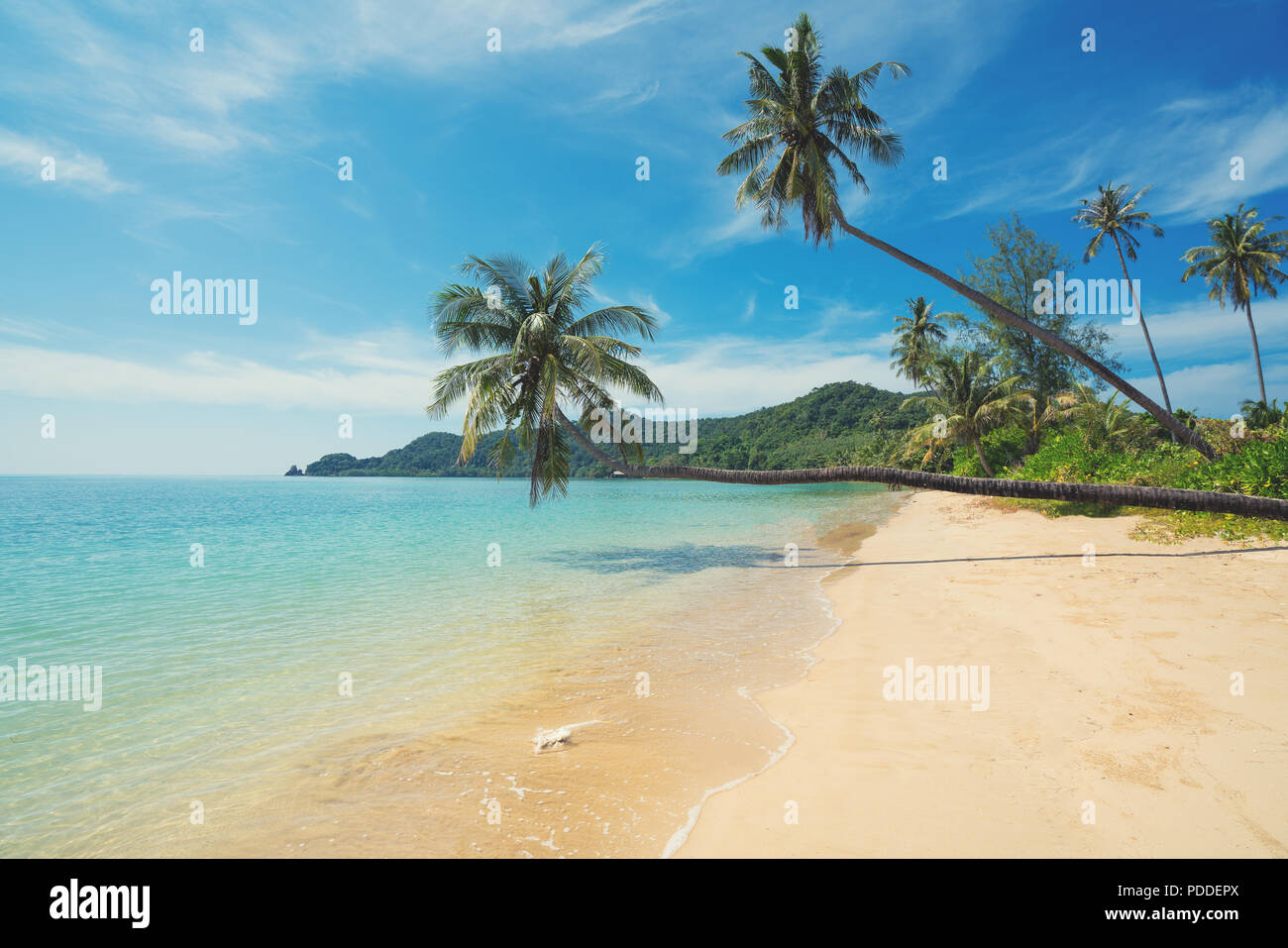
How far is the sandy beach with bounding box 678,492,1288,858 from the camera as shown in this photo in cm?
319

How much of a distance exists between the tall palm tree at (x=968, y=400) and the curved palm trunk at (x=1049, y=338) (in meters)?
12.7

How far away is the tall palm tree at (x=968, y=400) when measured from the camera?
27.4 meters

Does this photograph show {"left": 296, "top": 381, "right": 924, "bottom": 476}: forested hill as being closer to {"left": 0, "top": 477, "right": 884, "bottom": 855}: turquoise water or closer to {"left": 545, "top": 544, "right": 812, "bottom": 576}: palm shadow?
{"left": 545, "top": 544, "right": 812, "bottom": 576}: palm shadow

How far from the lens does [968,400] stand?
28188mm

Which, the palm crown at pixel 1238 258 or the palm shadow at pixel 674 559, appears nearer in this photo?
the palm shadow at pixel 674 559

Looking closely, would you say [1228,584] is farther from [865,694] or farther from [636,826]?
[636,826]

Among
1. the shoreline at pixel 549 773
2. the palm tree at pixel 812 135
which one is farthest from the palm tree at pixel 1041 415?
the shoreline at pixel 549 773

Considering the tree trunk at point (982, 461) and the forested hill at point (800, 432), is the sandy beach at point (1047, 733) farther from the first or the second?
the forested hill at point (800, 432)

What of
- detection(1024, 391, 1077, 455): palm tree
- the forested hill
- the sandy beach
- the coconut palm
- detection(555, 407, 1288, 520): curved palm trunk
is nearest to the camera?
the sandy beach

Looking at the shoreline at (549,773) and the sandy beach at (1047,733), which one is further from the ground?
the sandy beach at (1047,733)

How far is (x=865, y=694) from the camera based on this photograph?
5.66 meters

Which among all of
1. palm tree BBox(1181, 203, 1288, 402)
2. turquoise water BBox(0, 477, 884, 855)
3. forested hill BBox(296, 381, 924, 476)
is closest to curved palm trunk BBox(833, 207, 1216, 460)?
turquoise water BBox(0, 477, 884, 855)

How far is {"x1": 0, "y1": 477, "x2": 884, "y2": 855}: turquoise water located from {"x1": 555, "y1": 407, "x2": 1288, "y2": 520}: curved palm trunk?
262 cm
